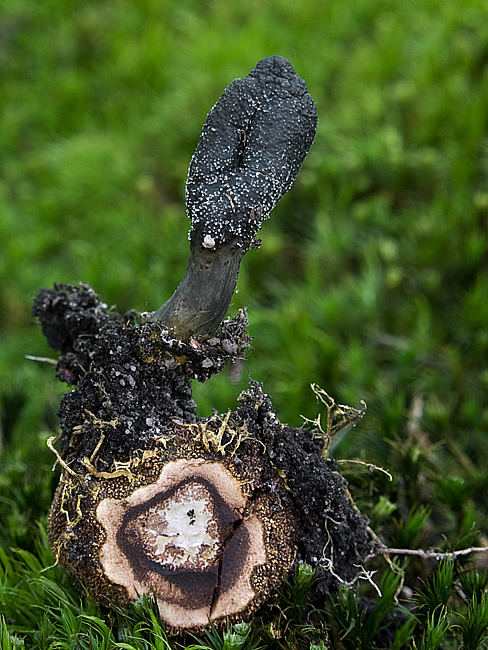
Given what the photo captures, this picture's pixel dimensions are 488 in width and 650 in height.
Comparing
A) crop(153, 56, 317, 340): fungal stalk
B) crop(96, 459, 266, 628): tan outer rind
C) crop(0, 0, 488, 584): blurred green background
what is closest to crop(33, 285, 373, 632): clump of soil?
crop(96, 459, 266, 628): tan outer rind

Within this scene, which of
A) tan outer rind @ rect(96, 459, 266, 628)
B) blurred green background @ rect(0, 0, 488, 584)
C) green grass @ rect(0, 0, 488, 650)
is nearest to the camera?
tan outer rind @ rect(96, 459, 266, 628)

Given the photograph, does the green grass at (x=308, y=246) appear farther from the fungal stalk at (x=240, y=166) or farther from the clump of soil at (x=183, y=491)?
the fungal stalk at (x=240, y=166)

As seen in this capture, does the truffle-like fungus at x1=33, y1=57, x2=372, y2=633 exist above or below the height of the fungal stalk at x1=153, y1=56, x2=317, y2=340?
below

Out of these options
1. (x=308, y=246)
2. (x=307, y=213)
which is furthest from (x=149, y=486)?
(x=307, y=213)

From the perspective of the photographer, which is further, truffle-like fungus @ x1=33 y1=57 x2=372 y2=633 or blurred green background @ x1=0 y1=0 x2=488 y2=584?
blurred green background @ x1=0 y1=0 x2=488 y2=584

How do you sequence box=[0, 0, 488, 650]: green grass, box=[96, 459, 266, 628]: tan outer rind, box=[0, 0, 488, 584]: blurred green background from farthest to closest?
box=[0, 0, 488, 584]: blurred green background < box=[0, 0, 488, 650]: green grass < box=[96, 459, 266, 628]: tan outer rind

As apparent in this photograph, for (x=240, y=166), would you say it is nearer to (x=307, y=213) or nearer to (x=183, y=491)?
(x=183, y=491)

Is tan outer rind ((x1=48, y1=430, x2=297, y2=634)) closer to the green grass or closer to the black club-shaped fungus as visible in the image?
the green grass
